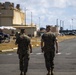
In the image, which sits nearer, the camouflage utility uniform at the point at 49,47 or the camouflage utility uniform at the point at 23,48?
the camouflage utility uniform at the point at 23,48

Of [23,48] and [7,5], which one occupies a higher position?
[7,5]

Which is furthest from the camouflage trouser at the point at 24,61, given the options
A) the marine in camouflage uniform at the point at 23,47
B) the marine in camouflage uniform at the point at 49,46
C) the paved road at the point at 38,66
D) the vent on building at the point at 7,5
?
the vent on building at the point at 7,5

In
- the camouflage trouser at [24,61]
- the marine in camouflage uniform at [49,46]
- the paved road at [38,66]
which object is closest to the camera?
the camouflage trouser at [24,61]

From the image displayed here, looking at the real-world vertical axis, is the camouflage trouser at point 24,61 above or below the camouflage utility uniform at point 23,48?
below

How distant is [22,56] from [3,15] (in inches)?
4223

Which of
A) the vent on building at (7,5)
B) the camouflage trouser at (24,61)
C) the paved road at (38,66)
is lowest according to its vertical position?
the paved road at (38,66)

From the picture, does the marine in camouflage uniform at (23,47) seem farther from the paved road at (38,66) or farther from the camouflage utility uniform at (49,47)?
the paved road at (38,66)

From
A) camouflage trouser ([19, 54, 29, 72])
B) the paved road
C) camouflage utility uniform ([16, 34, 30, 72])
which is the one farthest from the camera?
the paved road

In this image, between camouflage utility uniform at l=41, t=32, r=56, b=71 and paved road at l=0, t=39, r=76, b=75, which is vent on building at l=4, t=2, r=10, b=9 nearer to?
paved road at l=0, t=39, r=76, b=75

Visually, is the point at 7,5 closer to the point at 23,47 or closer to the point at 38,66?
the point at 38,66

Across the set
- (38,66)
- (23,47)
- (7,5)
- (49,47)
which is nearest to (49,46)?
(49,47)

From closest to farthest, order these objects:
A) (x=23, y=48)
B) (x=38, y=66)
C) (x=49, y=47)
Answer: (x=23, y=48) < (x=49, y=47) < (x=38, y=66)

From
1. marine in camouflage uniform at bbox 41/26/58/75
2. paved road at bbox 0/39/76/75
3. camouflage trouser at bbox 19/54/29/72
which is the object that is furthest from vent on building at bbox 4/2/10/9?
camouflage trouser at bbox 19/54/29/72

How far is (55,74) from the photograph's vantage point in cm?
1600
